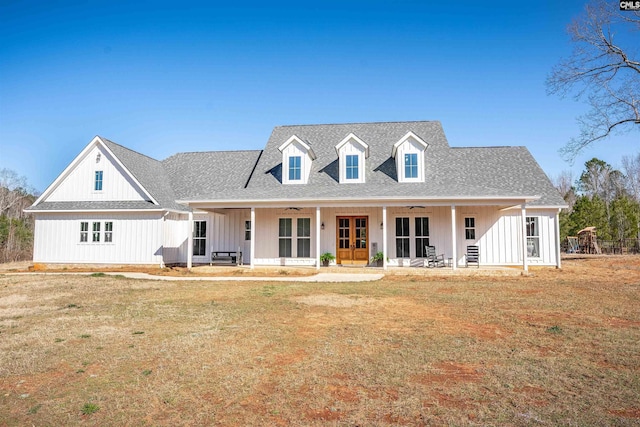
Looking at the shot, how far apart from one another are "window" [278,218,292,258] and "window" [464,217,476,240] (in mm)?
8695

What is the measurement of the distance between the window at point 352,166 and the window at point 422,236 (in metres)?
3.74

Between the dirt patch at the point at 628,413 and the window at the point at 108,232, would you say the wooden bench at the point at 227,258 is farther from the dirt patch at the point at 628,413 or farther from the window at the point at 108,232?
the dirt patch at the point at 628,413

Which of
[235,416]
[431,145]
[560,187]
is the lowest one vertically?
[235,416]

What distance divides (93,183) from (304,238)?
11.9 m

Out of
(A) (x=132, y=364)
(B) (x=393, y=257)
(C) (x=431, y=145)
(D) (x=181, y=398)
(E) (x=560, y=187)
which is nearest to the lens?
(D) (x=181, y=398)

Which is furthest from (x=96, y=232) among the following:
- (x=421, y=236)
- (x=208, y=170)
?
(x=421, y=236)

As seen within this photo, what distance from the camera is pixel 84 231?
2075 cm

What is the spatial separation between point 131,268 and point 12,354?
14.2 meters

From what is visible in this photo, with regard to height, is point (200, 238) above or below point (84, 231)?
below

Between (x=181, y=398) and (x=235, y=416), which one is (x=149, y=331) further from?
(x=235, y=416)

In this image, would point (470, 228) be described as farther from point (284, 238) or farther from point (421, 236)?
point (284, 238)

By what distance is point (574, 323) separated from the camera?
25.5 ft

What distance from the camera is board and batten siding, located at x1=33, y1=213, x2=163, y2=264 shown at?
2011cm

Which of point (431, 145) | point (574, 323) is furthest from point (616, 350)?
point (431, 145)
